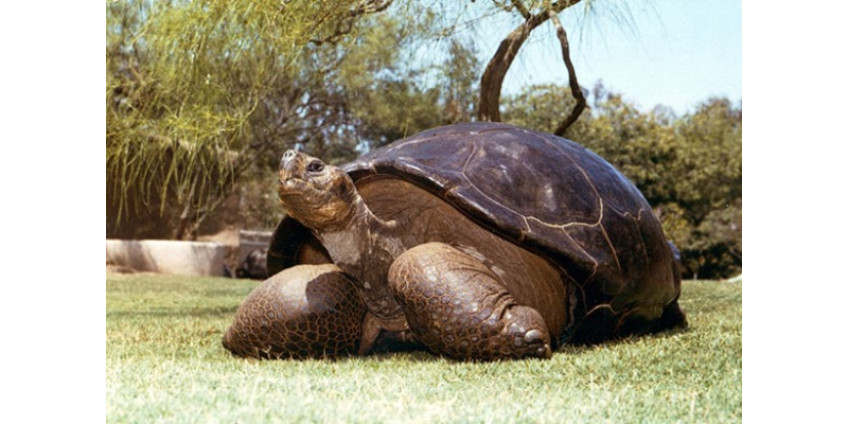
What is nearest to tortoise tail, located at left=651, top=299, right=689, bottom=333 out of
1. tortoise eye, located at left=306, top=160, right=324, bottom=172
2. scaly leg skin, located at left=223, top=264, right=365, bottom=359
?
scaly leg skin, located at left=223, top=264, right=365, bottom=359

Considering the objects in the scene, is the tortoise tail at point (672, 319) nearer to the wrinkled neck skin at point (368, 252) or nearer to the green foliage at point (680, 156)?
the green foliage at point (680, 156)

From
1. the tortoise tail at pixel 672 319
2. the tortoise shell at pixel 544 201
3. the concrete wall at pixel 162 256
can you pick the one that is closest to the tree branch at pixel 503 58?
the tortoise shell at pixel 544 201

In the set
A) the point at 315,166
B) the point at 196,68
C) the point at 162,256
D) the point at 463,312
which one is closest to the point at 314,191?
the point at 315,166

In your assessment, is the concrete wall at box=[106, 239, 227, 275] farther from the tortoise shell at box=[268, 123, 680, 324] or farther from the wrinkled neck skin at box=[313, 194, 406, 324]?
the wrinkled neck skin at box=[313, 194, 406, 324]

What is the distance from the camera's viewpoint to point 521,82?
3.87 metres

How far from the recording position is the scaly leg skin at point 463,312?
89.0 inches

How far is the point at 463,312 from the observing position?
2.26m

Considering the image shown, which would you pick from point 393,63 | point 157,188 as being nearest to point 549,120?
point 393,63

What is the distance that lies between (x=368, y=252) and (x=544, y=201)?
551mm

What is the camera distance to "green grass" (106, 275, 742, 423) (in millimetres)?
Answer: 1765

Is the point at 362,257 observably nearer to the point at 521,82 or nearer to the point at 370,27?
the point at 521,82

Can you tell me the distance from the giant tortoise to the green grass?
96 mm

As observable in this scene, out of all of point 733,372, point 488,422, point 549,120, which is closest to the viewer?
point 488,422
